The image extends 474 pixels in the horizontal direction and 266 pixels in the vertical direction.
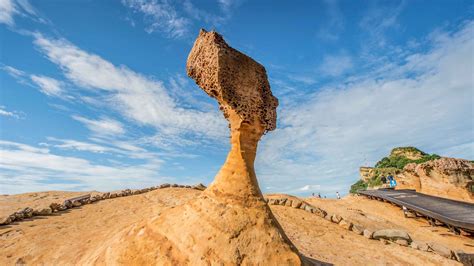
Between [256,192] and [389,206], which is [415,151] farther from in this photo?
[256,192]

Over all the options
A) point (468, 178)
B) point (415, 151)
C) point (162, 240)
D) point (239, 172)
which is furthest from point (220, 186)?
point (415, 151)

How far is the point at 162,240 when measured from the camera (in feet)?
15.6

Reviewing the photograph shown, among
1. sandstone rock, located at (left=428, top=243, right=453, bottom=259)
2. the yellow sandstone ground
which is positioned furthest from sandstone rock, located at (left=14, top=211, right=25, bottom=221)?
sandstone rock, located at (left=428, top=243, right=453, bottom=259)

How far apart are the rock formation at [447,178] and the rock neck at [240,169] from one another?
62.9ft

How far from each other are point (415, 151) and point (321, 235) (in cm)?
4510

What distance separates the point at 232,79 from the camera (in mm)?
5227

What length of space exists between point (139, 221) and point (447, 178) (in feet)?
69.6

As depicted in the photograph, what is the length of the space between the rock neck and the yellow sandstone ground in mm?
1870

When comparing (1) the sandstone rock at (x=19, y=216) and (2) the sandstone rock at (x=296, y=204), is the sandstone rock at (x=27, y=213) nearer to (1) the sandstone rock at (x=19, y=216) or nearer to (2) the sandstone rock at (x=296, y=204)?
(1) the sandstone rock at (x=19, y=216)

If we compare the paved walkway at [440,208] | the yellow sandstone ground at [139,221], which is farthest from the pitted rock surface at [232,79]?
the paved walkway at [440,208]

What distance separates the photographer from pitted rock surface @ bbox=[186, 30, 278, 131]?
513cm

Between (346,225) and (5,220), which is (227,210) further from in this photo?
(5,220)

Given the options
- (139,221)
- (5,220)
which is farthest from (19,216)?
(139,221)

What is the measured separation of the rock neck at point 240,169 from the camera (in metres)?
5.07
